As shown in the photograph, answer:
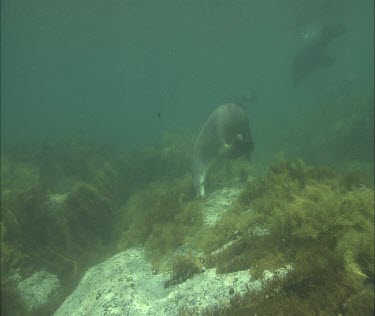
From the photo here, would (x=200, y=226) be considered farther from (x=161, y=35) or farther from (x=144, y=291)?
(x=161, y=35)

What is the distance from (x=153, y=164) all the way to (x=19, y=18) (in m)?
31.6

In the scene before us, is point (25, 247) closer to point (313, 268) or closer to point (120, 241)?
point (120, 241)

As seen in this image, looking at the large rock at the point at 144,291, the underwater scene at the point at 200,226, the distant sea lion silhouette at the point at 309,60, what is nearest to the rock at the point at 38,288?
the underwater scene at the point at 200,226

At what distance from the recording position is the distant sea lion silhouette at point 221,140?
8.34 m

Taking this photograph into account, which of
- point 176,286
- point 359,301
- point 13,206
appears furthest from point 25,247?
point 359,301

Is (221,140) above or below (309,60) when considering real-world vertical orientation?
above

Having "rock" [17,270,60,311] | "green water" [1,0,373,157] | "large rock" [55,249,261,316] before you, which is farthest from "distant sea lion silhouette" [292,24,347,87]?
"rock" [17,270,60,311]

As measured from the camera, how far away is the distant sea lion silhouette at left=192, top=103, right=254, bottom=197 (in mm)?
8336

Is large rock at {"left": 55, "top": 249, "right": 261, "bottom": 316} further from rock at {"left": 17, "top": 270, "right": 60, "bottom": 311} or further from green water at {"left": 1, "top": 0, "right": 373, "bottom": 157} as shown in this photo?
green water at {"left": 1, "top": 0, "right": 373, "bottom": 157}

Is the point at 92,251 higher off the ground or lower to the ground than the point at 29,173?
lower

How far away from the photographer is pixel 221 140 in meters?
8.34

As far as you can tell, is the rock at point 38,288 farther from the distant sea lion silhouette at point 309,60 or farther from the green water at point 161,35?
the distant sea lion silhouette at point 309,60

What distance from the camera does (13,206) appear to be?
322 inches

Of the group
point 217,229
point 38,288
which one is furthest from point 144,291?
point 38,288
